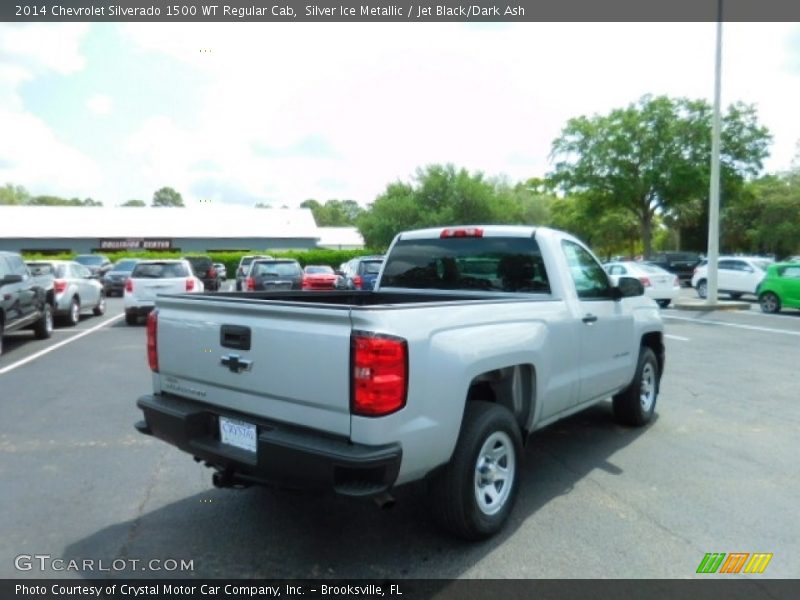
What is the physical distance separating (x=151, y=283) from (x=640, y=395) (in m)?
12.1

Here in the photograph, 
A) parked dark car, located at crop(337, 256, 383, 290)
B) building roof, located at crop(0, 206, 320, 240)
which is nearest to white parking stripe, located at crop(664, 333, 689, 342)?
parked dark car, located at crop(337, 256, 383, 290)

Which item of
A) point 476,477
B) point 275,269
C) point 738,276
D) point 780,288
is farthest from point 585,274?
point 738,276

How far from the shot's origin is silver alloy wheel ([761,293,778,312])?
1784 centimetres

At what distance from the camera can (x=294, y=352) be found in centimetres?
332

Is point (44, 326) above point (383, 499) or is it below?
below

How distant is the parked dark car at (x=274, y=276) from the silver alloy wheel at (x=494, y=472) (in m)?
15.4

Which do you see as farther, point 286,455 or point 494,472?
point 494,472

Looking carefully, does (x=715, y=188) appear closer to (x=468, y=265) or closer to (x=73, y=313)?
(x=468, y=265)

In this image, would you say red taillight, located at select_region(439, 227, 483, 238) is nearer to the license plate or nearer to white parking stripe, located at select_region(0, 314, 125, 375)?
the license plate

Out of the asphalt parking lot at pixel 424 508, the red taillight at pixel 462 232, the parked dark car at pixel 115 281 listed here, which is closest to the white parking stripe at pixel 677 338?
the asphalt parking lot at pixel 424 508

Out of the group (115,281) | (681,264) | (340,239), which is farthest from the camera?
(340,239)

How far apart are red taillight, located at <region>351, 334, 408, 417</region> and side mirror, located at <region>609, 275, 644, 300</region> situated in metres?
3.01

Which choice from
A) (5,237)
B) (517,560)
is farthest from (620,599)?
(5,237)

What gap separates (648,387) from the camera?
20.8ft
